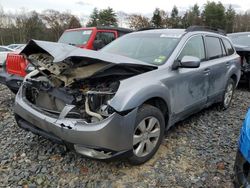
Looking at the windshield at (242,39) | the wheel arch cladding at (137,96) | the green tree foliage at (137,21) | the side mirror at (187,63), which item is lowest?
the wheel arch cladding at (137,96)

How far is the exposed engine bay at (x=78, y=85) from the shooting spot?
108 inches

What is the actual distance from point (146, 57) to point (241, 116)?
97.5 inches

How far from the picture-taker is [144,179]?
9.43 ft

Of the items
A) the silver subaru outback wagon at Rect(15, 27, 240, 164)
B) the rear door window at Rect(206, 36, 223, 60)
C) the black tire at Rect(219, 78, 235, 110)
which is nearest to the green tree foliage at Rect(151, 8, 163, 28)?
the black tire at Rect(219, 78, 235, 110)

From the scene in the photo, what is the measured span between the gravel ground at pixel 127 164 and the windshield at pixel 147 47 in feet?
3.94

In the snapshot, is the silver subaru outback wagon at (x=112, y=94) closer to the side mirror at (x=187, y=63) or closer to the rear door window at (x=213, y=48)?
the side mirror at (x=187, y=63)

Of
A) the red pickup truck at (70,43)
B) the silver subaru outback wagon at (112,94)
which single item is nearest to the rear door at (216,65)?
the silver subaru outback wagon at (112,94)

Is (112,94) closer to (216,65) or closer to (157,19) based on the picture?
(216,65)

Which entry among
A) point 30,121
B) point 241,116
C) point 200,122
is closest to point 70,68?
point 30,121

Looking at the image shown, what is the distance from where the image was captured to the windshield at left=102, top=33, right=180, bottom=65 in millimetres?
3566

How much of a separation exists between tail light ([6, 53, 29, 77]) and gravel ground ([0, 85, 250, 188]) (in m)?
1.19

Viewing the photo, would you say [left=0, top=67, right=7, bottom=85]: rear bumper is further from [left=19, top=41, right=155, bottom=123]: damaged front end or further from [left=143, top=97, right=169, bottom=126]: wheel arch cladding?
[left=143, top=97, right=169, bottom=126]: wheel arch cladding

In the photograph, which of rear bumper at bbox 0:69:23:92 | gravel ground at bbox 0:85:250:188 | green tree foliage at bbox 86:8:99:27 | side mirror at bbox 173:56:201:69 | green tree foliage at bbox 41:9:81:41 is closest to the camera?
gravel ground at bbox 0:85:250:188

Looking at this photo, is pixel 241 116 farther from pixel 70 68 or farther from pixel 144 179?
pixel 70 68
